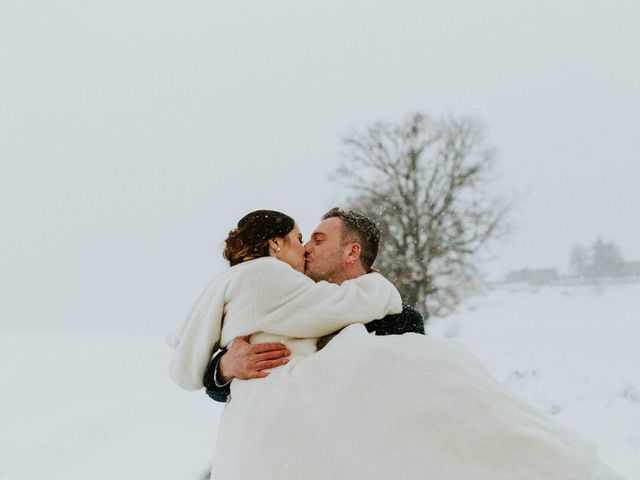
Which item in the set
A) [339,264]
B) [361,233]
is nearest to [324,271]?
[339,264]

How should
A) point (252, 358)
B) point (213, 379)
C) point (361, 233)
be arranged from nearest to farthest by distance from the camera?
point (252, 358) < point (213, 379) < point (361, 233)

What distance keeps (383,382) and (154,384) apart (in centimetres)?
1206

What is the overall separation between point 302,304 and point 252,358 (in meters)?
0.29

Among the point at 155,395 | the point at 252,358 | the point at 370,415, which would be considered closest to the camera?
the point at 370,415

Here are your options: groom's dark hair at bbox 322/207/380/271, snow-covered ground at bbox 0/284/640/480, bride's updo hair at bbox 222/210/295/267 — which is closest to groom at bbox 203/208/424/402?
groom's dark hair at bbox 322/207/380/271

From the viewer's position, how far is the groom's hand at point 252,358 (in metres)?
2.35

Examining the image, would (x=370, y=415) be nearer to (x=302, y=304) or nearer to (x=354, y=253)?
(x=302, y=304)

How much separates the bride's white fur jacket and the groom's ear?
593mm

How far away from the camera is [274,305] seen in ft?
8.04

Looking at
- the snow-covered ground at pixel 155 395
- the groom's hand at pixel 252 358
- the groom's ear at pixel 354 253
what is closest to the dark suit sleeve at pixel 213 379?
the groom's hand at pixel 252 358

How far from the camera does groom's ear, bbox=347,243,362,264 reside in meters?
3.40

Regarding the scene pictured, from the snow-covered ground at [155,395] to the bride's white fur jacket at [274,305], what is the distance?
182 inches

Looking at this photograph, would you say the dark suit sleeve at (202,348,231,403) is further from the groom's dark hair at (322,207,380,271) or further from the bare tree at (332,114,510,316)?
the bare tree at (332,114,510,316)

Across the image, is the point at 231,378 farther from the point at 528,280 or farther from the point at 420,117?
the point at 528,280
